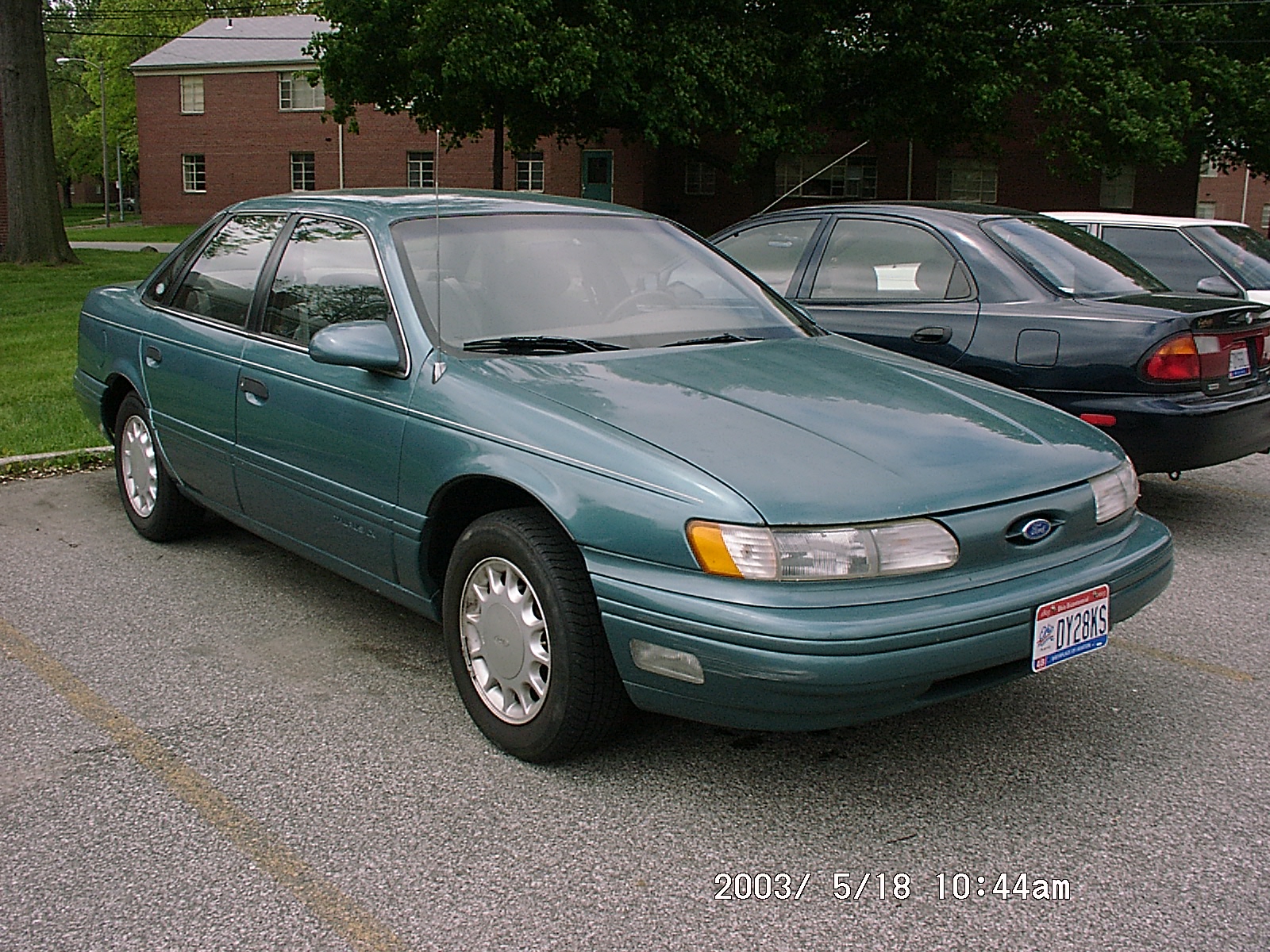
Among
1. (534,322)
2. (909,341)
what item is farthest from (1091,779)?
(909,341)

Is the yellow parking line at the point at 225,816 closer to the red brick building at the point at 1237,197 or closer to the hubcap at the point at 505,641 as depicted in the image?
the hubcap at the point at 505,641

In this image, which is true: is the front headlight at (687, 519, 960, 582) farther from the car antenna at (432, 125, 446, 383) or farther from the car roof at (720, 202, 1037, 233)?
A: the car roof at (720, 202, 1037, 233)

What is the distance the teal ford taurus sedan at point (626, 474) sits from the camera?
2.99 meters

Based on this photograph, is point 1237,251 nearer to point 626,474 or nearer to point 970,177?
point 626,474

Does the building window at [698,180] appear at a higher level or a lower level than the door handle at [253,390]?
higher

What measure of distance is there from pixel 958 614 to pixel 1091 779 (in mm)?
778

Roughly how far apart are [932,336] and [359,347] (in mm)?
3409

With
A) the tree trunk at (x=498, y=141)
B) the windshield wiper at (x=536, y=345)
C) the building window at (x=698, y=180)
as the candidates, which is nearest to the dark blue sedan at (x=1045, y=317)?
the windshield wiper at (x=536, y=345)

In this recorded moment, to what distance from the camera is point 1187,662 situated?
4.30m

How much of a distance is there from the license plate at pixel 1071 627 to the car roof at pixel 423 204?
232 centimetres

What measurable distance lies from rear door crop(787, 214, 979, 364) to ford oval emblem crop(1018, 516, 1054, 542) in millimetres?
2996

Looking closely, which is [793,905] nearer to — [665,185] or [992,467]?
[992,467]

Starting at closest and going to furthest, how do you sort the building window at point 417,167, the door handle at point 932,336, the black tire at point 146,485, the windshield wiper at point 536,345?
the windshield wiper at point 536,345
the black tire at point 146,485
the door handle at point 932,336
the building window at point 417,167

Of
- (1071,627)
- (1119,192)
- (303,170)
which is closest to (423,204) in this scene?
(1071,627)
